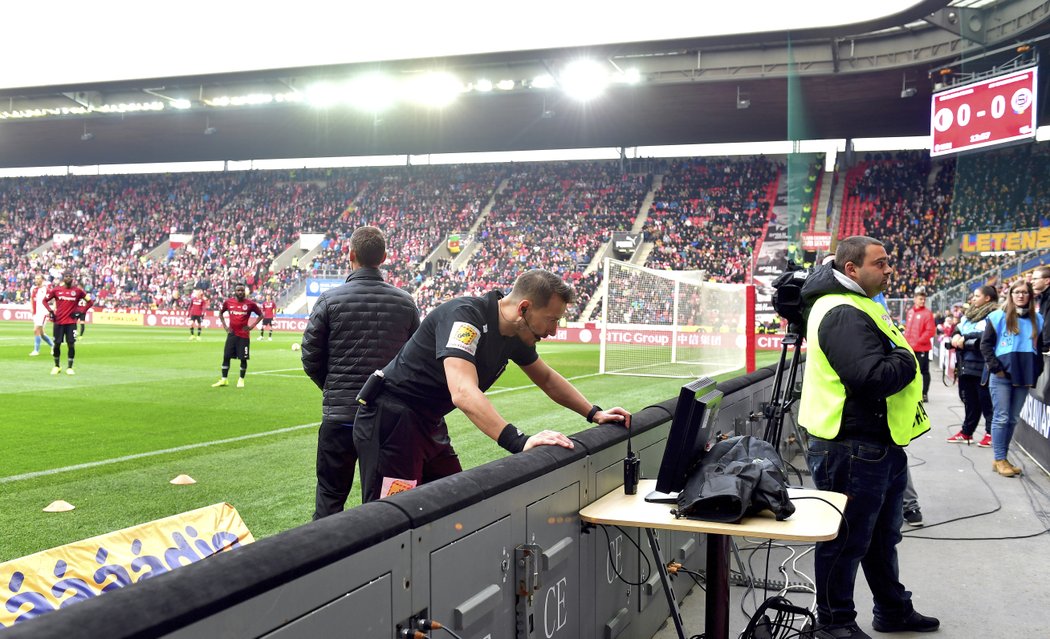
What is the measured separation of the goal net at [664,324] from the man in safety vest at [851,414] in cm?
1474

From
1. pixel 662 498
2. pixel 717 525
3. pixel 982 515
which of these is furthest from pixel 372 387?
pixel 982 515

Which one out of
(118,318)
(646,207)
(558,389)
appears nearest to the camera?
(558,389)

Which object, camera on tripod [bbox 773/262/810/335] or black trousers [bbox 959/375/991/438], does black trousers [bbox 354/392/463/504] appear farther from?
black trousers [bbox 959/375/991/438]

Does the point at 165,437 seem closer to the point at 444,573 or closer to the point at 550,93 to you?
the point at 444,573

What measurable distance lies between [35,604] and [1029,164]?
39.3 metres

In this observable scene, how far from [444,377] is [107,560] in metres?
1.46

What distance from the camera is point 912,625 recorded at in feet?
14.2

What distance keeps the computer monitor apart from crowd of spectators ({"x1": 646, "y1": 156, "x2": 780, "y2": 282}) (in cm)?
3452

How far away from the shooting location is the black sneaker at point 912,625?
4.31m

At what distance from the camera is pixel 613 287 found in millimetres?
19953

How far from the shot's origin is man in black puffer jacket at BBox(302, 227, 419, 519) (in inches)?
177

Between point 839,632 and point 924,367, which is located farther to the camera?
point 924,367

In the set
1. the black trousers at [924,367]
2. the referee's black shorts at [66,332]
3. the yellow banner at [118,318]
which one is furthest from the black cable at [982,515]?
the yellow banner at [118,318]

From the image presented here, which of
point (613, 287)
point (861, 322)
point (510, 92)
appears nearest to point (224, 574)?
point (861, 322)
